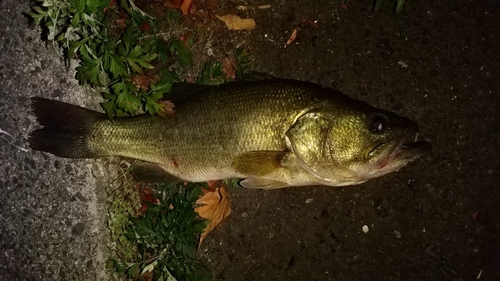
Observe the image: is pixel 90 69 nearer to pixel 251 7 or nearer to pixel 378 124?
pixel 251 7

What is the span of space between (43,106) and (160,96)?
106cm

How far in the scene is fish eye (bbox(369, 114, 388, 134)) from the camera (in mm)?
3295

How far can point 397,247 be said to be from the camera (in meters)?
4.02

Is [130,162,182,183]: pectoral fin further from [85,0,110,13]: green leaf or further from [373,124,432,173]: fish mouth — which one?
[373,124,432,173]: fish mouth

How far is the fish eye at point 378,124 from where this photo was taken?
3.29 metres

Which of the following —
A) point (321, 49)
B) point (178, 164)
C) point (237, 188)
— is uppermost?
point (321, 49)

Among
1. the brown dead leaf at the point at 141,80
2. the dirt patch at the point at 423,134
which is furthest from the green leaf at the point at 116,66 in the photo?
the dirt patch at the point at 423,134

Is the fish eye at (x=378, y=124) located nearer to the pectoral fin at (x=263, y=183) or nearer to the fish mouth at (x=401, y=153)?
the fish mouth at (x=401, y=153)

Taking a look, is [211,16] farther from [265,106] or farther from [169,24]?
[265,106]

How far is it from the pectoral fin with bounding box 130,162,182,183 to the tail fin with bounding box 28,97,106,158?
0.41m

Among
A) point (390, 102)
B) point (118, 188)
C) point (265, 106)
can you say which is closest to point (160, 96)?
point (265, 106)

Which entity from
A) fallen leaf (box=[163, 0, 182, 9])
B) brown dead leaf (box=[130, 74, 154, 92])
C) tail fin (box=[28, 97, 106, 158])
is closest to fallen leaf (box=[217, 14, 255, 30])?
fallen leaf (box=[163, 0, 182, 9])

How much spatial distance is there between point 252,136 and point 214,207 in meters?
1.05

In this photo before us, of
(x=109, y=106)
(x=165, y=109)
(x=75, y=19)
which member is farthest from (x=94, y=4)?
Answer: (x=165, y=109)
